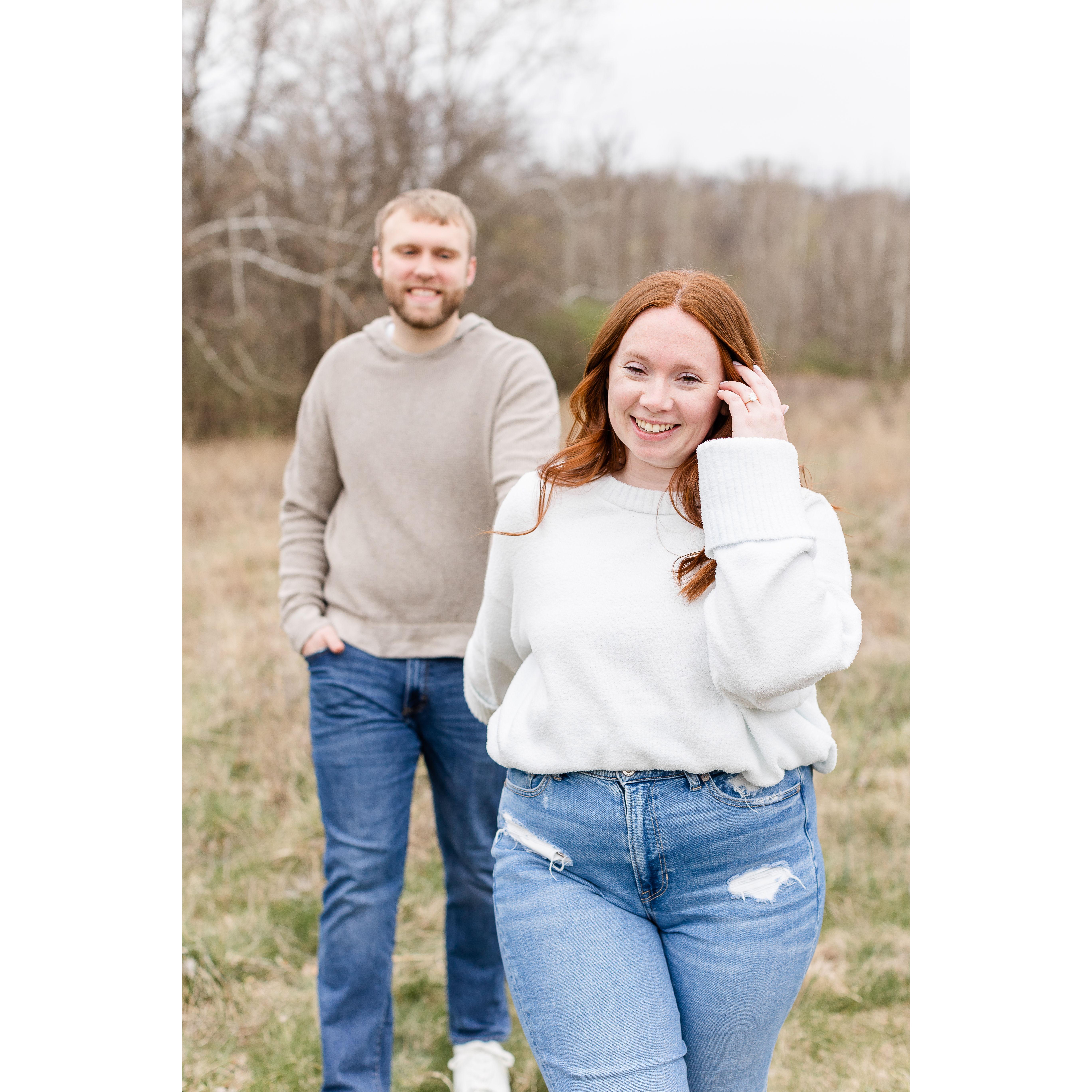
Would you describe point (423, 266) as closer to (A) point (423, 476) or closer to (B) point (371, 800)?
(A) point (423, 476)

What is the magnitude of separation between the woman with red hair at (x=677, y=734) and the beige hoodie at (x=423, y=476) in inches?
30.2

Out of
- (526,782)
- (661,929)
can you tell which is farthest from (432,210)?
(661,929)

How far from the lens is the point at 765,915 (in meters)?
1.58

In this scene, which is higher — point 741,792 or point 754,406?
point 754,406

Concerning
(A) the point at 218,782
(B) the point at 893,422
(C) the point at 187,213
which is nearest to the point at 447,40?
(C) the point at 187,213

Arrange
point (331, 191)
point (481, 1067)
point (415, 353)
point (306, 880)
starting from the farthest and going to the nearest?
1. point (331, 191)
2. point (306, 880)
3. point (481, 1067)
4. point (415, 353)

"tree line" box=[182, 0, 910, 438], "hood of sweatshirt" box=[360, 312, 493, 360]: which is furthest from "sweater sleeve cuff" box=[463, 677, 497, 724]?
"tree line" box=[182, 0, 910, 438]

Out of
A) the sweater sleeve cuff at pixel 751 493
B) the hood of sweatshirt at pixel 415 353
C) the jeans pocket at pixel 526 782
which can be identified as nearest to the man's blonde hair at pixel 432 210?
the hood of sweatshirt at pixel 415 353

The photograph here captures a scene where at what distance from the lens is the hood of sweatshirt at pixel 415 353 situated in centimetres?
255

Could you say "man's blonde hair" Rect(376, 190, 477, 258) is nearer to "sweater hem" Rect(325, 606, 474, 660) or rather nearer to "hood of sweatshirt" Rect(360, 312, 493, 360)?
"hood of sweatshirt" Rect(360, 312, 493, 360)

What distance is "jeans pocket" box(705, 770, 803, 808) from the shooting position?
157 cm

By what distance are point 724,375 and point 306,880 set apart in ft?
9.93

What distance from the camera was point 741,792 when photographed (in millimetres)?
1585

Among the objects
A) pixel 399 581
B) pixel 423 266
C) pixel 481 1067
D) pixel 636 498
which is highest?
pixel 423 266
